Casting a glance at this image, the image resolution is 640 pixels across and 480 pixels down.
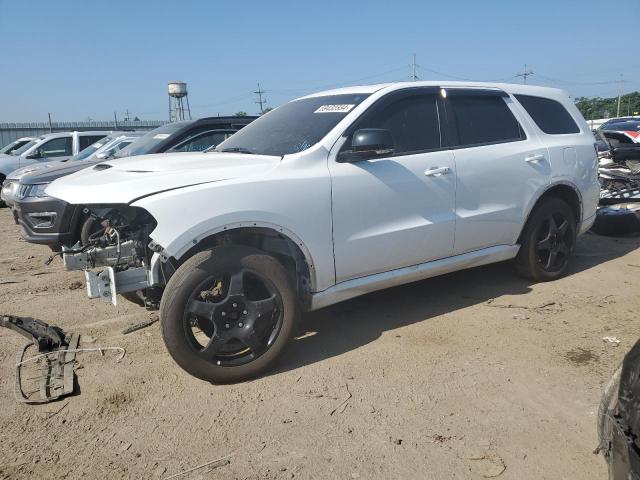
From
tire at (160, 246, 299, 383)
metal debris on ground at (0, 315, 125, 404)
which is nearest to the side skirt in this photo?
tire at (160, 246, 299, 383)

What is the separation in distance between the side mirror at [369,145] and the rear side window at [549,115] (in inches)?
78.9

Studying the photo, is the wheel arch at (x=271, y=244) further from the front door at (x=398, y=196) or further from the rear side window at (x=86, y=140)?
the rear side window at (x=86, y=140)

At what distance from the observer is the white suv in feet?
10.6

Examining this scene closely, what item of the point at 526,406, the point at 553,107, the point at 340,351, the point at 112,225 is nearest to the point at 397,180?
the point at 340,351

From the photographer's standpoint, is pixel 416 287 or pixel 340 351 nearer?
pixel 340 351

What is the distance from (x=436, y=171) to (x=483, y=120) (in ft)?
2.93

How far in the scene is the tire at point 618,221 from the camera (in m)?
7.08

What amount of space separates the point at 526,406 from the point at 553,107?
337 cm

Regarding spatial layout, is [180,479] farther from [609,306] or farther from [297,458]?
[609,306]

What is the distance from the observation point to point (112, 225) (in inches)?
147

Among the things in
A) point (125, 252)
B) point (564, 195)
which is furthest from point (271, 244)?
point (564, 195)

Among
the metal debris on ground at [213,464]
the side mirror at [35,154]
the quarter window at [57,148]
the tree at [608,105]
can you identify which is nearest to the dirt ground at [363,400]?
the metal debris on ground at [213,464]

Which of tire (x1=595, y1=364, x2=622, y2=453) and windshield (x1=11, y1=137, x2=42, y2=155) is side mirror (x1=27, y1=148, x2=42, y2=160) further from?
tire (x1=595, y1=364, x2=622, y2=453)

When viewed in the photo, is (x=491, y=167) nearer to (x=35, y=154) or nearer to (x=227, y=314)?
(x=227, y=314)
